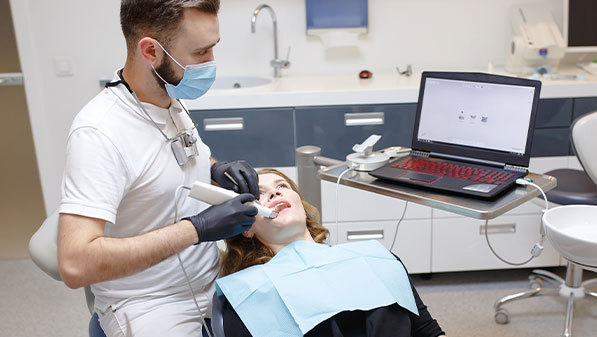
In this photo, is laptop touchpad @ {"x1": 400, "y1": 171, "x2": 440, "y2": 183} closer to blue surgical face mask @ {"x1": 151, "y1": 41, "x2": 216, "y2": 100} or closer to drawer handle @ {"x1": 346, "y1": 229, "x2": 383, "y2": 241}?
blue surgical face mask @ {"x1": 151, "y1": 41, "x2": 216, "y2": 100}

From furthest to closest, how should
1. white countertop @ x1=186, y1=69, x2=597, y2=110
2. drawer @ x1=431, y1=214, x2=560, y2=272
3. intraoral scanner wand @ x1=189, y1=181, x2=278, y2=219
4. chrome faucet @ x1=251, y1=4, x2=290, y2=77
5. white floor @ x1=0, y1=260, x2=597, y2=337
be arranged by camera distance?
chrome faucet @ x1=251, y1=4, x2=290, y2=77
drawer @ x1=431, y1=214, x2=560, y2=272
white countertop @ x1=186, y1=69, x2=597, y2=110
white floor @ x1=0, y1=260, x2=597, y2=337
intraoral scanner wand @ x1=189, y1=181, x2=278, y2=219

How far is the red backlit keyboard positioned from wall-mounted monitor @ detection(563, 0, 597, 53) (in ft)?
5.25

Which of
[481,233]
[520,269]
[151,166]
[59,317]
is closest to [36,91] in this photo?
[59,317]

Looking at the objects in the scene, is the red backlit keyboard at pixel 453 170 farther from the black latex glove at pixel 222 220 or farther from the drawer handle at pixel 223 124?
the drawer handle at pixel 223 124

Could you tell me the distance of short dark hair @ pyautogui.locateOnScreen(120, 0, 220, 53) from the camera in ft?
4.25

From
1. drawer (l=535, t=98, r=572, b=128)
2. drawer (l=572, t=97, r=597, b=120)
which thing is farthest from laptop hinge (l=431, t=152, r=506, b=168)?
drawer (l=572, t=97, r=597, b=120)

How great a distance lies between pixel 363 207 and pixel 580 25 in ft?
4.68

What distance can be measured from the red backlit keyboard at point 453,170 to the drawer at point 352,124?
0.87 m

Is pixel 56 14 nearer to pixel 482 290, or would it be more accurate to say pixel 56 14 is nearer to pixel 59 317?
pixel 59 317

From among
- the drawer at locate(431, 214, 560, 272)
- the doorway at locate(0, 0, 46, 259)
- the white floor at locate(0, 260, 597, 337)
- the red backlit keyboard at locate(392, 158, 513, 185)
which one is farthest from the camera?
the doorway at locate(0, 0, 46, 259)

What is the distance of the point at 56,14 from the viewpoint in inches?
117

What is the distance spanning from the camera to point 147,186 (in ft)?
4.48

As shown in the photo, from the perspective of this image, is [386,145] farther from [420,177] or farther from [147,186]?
[147,186]

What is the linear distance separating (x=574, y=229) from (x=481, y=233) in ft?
3.85
